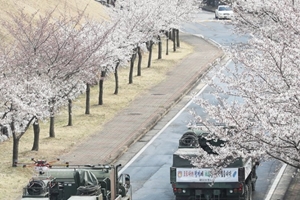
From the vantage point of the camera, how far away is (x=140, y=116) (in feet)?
142

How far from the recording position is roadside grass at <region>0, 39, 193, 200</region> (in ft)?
104

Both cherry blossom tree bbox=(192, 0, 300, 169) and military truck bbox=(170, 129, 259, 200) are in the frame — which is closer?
cherry blossom tree bbox=(192, 0, 300, 169)

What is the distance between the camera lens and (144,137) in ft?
131

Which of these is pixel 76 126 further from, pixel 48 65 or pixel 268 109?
pixel 268 109

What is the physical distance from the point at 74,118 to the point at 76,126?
5.89 ft

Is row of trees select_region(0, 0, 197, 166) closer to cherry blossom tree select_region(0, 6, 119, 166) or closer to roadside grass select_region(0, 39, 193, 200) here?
cherry blossom tree select_region(0, 6, 119, 166)

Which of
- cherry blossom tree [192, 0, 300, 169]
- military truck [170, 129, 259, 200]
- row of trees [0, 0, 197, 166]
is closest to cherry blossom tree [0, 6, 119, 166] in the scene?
row of trees [0, 0, 197, 166]

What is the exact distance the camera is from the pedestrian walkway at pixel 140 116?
3594 centimetres

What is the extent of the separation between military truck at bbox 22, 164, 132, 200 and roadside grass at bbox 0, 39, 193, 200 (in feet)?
16.9

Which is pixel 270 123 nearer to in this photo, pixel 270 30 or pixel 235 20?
pixel 270 30

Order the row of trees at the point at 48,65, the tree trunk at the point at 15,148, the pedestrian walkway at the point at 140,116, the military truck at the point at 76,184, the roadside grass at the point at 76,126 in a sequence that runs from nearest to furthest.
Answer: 1. the military truck at the point at 76,184
2. the roadside grass at the point at 76,126
3. the tree trunk at the point at 15,148
4. the row of trees at the point at 48,65
5. the pedestrian walkway at the point at 140,116

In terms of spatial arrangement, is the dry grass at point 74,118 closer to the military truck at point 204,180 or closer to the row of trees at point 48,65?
the row of trees at point 48,65

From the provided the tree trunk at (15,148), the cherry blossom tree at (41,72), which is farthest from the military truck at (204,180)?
the tree trunk at (15,148)

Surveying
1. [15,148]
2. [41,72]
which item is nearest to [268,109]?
[15,148]
